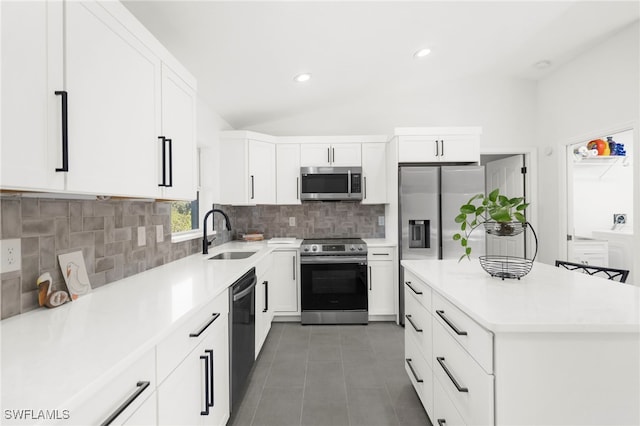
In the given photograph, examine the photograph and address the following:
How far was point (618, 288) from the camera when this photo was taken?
1.38 meters

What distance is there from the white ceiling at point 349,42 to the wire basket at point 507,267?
6.20 ft

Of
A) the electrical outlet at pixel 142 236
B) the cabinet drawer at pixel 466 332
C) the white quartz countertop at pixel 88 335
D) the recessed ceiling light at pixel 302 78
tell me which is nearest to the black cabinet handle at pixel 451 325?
the cabinet drawer at pixel 466 332

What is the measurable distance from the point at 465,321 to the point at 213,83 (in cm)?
261

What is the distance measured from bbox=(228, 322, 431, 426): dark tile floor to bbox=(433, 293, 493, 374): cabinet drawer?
87 cm

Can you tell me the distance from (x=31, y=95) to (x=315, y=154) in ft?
9.94

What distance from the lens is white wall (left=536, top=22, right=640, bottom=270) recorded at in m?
2.77

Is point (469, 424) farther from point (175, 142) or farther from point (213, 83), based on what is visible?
point (213, 83)

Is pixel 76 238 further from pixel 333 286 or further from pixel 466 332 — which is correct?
pixel 333 286

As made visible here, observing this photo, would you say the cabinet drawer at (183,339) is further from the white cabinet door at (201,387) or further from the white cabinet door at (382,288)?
the white cabinet door at (382,288)

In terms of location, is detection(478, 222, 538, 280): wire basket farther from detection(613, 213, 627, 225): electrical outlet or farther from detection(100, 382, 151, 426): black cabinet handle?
detection(613, 213, 627, 225): electrical outlet

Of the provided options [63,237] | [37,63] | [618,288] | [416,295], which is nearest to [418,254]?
[416,295]

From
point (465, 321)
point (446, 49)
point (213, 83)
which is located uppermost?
point (446, 49)

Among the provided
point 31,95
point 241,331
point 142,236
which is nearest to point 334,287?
point 241,331

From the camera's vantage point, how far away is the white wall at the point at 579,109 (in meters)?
2.77
